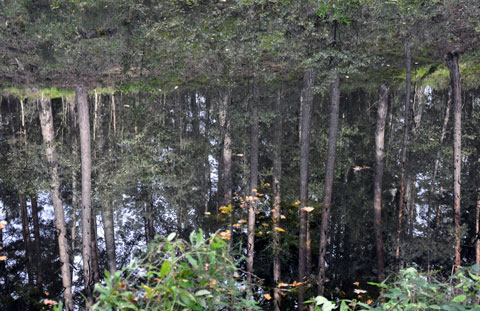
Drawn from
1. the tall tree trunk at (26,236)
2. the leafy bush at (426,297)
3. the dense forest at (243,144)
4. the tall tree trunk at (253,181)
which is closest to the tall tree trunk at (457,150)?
the dense forest at (243,144)

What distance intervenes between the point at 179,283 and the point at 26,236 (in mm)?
11806

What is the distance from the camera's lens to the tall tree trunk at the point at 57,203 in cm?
950

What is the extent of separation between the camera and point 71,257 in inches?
419

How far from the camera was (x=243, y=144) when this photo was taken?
15.0 metres

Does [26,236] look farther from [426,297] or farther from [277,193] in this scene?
[426,297]

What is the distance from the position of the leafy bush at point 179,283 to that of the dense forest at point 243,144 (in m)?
6.29

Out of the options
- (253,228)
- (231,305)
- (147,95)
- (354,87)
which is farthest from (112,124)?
(231,305)

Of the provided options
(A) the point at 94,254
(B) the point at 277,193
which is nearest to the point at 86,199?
(A) the point at 94,254

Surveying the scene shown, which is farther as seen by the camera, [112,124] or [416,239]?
[112,124]

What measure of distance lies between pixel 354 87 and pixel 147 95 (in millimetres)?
10096

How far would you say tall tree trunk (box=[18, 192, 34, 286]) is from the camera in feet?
32.3

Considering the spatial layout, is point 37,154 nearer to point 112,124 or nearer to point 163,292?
point 112,124

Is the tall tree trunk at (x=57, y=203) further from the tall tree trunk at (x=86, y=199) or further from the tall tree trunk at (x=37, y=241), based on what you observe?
the tall tree trunk at (x=37, y=241)

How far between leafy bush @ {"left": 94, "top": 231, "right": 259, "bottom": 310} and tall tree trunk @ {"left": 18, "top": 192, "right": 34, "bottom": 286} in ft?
30.1
